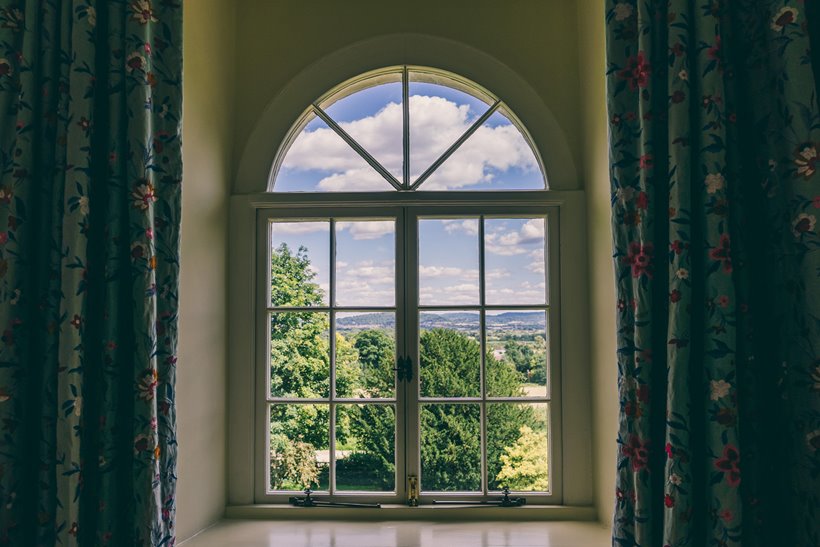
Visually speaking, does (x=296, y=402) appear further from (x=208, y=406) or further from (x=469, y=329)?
(x=469, y=329)

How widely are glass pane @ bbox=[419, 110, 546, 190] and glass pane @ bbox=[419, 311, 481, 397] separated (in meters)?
0.53

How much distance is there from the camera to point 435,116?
2.55 meters

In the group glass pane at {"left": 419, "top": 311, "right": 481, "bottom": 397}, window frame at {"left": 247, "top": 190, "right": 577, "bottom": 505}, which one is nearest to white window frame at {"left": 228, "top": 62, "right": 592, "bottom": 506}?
window frame at {"left": 247, "top": 190, "right": 577, "bottom": 505}

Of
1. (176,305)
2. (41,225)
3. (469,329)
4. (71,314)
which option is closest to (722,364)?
(469,329)

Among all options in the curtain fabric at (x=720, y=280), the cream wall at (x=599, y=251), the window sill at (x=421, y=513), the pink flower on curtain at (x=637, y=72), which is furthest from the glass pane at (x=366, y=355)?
the pink flower on curtain at (x=637, y=72)

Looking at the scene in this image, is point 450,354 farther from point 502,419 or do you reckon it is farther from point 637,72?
point 637,72

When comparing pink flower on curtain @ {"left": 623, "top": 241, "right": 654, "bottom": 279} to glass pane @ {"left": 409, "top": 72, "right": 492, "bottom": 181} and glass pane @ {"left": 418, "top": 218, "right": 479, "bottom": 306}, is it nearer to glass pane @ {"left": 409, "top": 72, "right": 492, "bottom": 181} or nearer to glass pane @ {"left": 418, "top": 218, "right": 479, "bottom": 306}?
glass pane @ {"left": 418, "top": 218, "right": 479, "bottom": 306}

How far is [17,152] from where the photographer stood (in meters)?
1.51

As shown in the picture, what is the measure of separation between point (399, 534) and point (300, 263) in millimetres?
1115

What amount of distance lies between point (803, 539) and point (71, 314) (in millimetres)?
1747

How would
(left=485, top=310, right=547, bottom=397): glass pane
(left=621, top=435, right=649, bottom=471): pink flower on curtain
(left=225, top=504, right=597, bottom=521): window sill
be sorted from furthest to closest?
(left=485, top=310, right=547, bottom=397): glass pane, (left=225, top=504, right=597, bottom=521): window sill, (left=621, top=435, right=649, bottom=471): pink flower on curtain

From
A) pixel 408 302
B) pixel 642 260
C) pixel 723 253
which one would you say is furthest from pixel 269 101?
pixel 723 253

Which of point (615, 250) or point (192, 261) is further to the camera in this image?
point (192, 261)

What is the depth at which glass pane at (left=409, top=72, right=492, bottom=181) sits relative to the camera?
2533 mm
